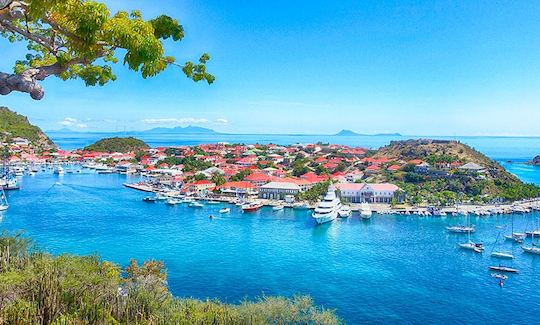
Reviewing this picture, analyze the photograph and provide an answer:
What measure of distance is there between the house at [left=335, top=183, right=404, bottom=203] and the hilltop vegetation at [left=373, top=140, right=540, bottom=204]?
1971 millimetres

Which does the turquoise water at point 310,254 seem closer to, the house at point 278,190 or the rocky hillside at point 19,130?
the house at point 278,190

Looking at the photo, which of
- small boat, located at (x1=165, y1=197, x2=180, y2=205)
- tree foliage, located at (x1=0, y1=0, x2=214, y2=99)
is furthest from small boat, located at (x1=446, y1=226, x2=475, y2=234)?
tree foliage, located at (x1=0, y1=0, x2=214, y2=99)

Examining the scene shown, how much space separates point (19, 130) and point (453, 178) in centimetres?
8563

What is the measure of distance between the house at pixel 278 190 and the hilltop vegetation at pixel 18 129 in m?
59.8

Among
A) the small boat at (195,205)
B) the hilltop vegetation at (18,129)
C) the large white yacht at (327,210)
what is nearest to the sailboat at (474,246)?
the large white yacht at (327,210)

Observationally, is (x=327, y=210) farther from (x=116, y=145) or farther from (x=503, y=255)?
(x=116, y=145)

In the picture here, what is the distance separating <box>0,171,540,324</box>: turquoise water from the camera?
56.5 ft

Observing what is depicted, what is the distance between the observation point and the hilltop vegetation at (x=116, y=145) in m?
85.2

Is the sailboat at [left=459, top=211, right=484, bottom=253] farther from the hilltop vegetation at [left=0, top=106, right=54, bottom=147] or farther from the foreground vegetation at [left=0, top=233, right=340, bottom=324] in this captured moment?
the hilltop vegetation at [left=0, top=106, right=54, bottom=147]

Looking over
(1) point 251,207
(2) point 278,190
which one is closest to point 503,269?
(1) point 251,207

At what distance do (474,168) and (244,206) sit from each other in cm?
3102

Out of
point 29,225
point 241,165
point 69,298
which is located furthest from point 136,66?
point 241,165

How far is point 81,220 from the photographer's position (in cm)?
3123

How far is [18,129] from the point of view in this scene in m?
87.9
